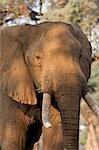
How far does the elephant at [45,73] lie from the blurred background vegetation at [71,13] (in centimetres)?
706

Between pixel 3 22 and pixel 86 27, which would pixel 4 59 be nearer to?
pixel 86 27

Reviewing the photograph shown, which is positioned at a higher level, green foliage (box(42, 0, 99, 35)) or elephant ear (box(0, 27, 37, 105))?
elephant ear (box(0, 27, 37, 105))

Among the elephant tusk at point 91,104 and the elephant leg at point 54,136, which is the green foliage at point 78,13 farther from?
the elephant tusk at point 91,104

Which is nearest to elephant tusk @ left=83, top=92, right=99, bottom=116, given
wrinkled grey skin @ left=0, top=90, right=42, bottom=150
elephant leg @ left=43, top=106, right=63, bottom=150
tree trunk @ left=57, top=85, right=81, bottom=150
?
tree trunk @ left=57, top=85, right=81, bottom=150

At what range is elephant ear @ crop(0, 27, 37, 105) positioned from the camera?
6996 millimetres

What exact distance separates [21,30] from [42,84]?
117 cm

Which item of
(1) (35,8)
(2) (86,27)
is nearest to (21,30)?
(2) (86,27)

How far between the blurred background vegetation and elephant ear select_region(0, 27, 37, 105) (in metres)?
7.02

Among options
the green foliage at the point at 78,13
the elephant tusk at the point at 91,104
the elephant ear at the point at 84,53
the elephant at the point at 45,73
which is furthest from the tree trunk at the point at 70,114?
the green foliage at the point at 78,13

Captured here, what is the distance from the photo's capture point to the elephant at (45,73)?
6.10 m

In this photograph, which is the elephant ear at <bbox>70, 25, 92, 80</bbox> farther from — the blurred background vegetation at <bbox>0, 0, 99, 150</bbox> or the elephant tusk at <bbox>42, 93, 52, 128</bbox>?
the blurred background vegetation at <bbox>0, 0, 99, 150</bbox>

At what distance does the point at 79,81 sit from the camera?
6.16m

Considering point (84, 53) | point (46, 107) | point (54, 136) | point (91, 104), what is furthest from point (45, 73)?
point (54, 136)

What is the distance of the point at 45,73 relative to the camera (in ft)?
21.3
